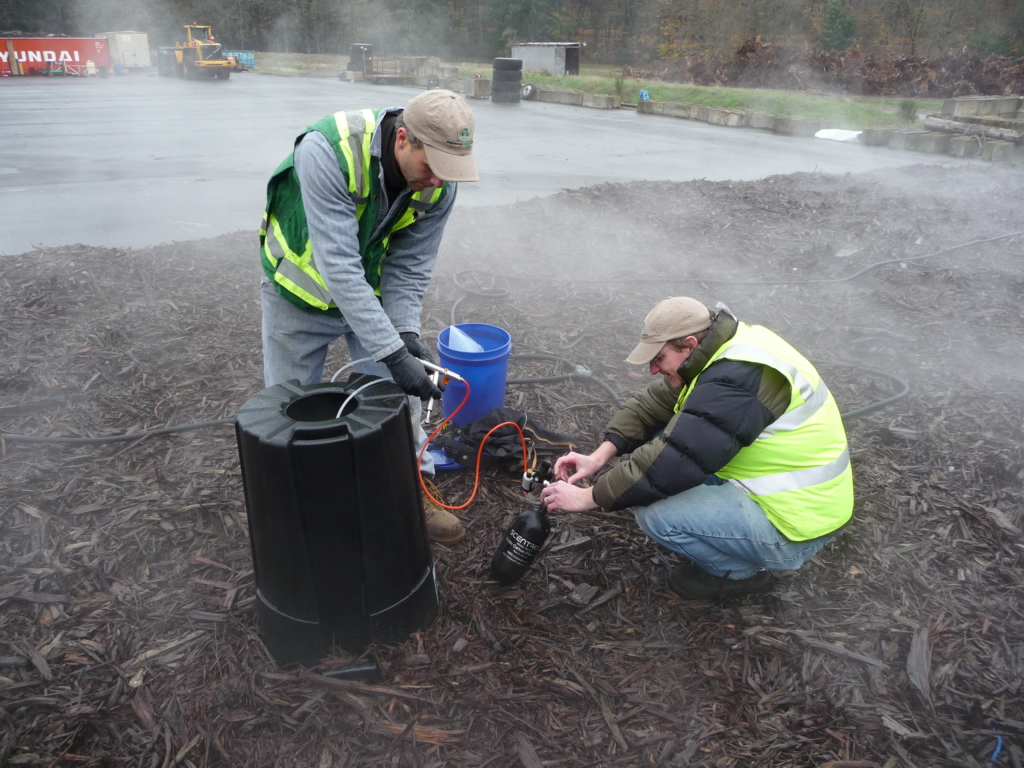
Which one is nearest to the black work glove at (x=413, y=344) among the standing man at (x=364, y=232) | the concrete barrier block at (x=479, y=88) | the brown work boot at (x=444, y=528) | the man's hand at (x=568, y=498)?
the standing man at (x=364, y=232)

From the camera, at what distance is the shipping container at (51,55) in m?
22.2

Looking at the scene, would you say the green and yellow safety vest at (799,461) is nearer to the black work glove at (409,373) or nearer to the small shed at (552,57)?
the black work glove at (409,373)

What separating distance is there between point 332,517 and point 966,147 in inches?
569

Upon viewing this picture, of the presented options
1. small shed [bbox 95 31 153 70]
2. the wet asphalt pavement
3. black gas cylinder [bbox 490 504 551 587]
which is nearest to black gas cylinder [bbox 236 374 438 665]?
black gas cylinder [bbox 490 504 551 587]

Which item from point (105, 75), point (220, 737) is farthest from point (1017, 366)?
point (105, 75)

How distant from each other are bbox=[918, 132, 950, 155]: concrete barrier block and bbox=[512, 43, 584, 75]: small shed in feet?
44.2

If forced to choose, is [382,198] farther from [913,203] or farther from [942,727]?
[913,203]

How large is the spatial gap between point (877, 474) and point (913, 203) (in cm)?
627

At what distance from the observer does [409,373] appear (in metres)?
2.41

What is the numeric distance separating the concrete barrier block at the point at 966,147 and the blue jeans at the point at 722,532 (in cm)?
1316

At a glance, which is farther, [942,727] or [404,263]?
[404,263]

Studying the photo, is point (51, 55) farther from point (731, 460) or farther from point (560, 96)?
point (731, 460)

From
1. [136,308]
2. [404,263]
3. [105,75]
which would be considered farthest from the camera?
[105,75]

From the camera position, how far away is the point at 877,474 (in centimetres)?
327
